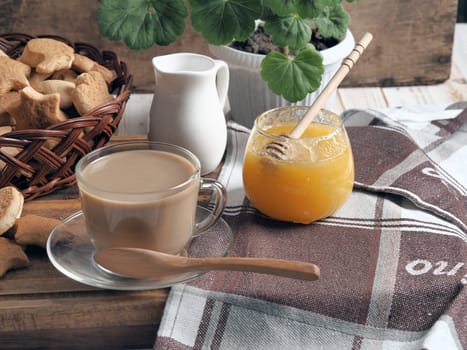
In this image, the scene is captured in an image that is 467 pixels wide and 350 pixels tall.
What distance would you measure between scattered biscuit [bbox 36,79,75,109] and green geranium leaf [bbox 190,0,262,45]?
0.23m

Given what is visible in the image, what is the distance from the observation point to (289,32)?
1.32 meters

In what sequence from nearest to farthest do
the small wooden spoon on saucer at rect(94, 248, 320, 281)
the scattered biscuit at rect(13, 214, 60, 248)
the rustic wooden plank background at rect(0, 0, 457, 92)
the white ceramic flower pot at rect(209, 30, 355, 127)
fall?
the small wooden spoon on saucer at rect(94, 248, 320, 281)
the scattered biscuit at rect(13, 214, 60, 248)
the white ceramic flower pot at rect(209, 30, 355, 127)
the rustic wooden plank background at rect(0, 0, 457, 92)

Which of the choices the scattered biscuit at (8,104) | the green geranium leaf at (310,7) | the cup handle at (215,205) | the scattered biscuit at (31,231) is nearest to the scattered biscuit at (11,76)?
the scattered biscuit at (8,104)

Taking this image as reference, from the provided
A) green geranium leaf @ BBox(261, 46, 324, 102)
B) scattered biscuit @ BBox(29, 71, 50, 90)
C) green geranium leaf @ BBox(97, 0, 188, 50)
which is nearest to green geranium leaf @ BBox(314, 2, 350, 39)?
green geranium leaf @ BBox(261, 46, 324, 102)

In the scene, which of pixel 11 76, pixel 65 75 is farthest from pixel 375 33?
pixel 11 76

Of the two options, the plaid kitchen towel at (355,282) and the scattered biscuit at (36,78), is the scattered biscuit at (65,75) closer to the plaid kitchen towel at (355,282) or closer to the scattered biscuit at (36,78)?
the scattered biscuit at (36,78)

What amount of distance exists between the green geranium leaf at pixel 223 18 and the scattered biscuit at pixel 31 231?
16.4 inches

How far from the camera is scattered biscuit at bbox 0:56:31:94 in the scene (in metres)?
1.25

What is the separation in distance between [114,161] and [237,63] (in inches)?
18.7

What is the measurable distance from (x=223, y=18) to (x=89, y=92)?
252 mm

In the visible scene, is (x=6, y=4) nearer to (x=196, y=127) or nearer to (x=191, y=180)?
(x=196, y=127)

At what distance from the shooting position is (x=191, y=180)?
1033 mm

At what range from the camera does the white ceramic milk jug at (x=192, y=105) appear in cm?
129

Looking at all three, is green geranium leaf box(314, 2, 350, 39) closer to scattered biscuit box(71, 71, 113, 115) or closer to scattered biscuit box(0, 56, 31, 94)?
scattered biscuit box(71, 71, 113, 115)
